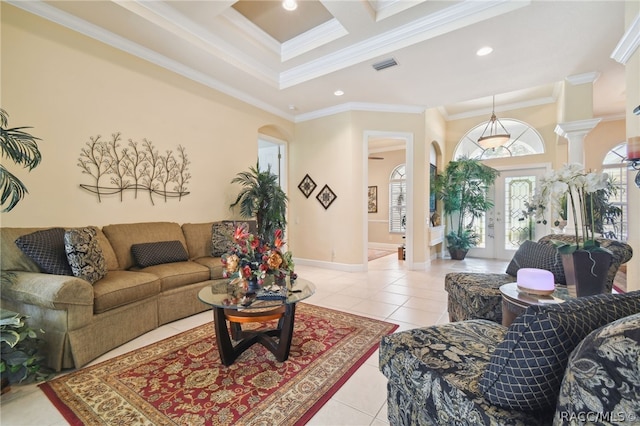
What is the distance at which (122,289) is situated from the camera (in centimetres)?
237

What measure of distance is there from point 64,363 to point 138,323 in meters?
0.57

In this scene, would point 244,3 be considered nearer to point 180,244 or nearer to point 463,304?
point 180,244

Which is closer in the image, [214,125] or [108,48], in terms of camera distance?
[108,48]

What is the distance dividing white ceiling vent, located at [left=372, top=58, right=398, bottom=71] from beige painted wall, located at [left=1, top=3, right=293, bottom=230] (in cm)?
247

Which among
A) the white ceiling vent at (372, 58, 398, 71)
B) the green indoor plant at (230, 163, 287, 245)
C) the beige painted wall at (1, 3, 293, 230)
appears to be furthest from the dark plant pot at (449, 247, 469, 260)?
the beige painted wall at (1, 3, 293, 230)

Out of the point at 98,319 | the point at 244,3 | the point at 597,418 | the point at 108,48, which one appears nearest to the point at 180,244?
the point at 98,319

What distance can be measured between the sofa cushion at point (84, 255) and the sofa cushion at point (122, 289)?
9 centimetres

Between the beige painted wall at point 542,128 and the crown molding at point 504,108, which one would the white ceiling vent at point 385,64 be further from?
the beige painted wall at point 542,128

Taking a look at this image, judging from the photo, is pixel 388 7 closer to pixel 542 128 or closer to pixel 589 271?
pixel 589 271

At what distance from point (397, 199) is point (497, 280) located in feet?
19.8

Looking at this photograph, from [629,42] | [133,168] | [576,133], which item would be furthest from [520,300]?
[133,168]

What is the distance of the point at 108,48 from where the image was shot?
313 cm

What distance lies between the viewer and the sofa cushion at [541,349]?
792 mm

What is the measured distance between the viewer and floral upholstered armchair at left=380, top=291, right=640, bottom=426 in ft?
2.06
